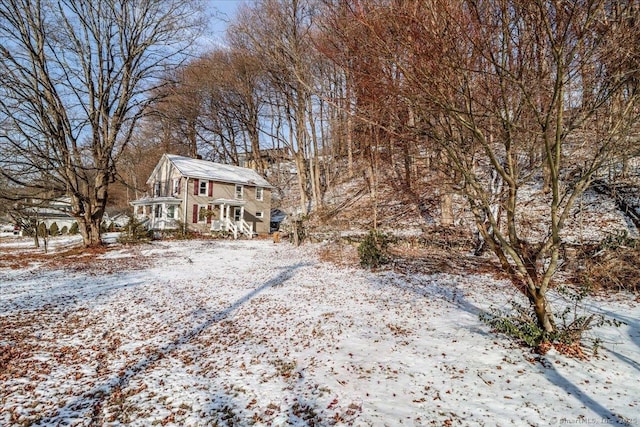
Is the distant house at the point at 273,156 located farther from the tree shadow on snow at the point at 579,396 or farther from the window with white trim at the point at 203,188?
the tree shadow on snow at the point at 579,396

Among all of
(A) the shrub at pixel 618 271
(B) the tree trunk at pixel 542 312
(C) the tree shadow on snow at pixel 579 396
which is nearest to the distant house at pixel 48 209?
(B) the tree trunk at pixel 542 312

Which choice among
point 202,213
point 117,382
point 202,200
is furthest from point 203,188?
point 117,382

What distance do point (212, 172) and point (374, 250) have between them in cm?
1901

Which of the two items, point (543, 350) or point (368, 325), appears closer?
point (543, 350)

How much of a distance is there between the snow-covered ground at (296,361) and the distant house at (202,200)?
50.6 feet

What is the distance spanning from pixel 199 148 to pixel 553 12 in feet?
125

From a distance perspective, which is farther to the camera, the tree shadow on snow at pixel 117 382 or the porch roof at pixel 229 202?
the porch roof at pixel 229 202

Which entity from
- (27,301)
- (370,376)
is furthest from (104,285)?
(370,376)

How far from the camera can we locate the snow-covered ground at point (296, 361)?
11.1 ft

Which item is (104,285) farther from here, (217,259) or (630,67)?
(630,67)

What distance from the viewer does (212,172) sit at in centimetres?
2600

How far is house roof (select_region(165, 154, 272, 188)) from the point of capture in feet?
79.9

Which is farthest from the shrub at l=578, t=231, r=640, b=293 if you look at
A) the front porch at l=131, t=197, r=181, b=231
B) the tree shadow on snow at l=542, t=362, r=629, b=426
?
the front porch at l=131, t=197, r=181, b=231

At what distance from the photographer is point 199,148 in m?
37.6
